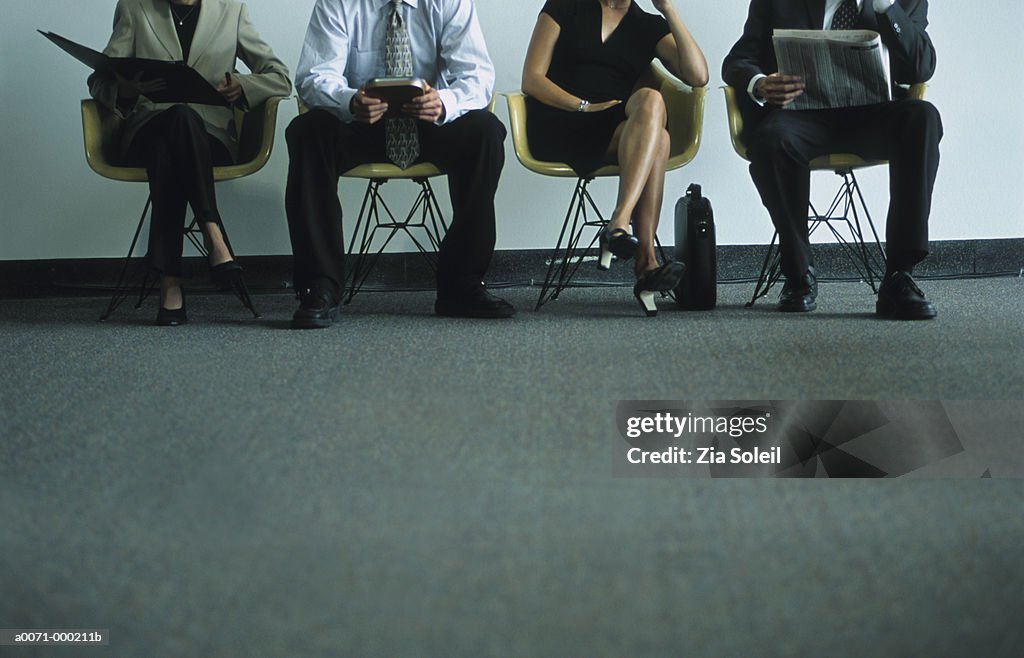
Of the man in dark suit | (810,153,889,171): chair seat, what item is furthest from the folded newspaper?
(810,153,889,171): chair seat

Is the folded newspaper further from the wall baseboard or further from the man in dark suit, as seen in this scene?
the wall baseboard

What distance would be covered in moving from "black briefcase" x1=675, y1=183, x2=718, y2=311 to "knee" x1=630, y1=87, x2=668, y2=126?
234mm

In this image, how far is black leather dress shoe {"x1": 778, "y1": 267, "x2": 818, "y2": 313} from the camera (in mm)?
2678

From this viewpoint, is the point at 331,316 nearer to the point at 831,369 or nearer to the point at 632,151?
the point at 632,151

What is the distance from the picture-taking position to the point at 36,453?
118cm

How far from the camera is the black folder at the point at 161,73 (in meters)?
2.60

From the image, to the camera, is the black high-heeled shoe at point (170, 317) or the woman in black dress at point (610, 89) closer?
the black high-heeled shoe at point (170, 317)

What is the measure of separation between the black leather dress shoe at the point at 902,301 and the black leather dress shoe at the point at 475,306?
98 cm

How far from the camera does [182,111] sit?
2701 millimetres

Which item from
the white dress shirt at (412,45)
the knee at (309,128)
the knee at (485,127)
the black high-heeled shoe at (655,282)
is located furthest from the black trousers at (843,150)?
the knee at (309,128)

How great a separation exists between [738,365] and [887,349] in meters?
0.37

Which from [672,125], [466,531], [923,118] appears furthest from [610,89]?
[466,531]

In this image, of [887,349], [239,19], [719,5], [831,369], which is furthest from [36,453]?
[719,5]

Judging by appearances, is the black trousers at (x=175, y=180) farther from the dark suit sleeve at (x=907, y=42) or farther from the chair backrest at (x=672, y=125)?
the dark suit sleeve at (x=907, y=42)
